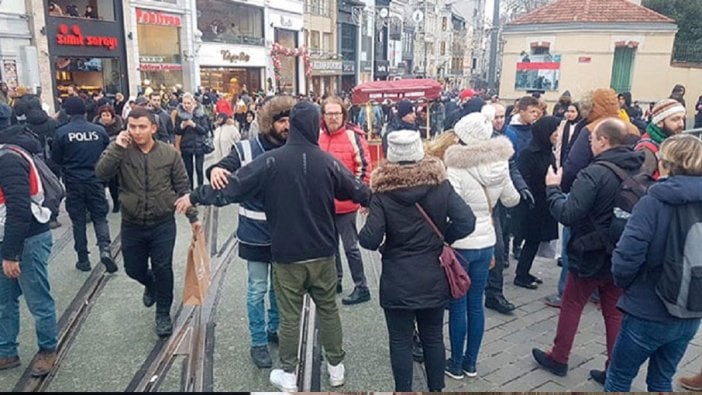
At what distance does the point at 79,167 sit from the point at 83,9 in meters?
20.2

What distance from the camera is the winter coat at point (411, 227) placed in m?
3.24

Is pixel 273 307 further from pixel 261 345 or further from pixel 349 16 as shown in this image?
pixel 349 16

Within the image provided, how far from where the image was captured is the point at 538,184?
5418mm

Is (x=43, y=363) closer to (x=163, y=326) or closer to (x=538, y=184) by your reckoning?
(x=163, y=326)

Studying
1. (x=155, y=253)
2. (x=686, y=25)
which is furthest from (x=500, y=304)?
(x=686, y=25)

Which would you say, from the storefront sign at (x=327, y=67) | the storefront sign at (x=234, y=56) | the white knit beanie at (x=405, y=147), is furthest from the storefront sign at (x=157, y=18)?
the white knit beanie at (x=405, y=147)

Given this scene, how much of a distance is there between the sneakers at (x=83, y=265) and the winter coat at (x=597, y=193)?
16.7 feet

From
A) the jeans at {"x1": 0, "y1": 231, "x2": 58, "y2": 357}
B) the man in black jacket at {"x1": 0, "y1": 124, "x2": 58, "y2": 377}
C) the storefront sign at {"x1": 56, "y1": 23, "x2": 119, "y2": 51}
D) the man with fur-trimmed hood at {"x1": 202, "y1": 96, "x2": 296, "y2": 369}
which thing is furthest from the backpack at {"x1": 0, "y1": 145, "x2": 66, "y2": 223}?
the storefront sign at {"x1": 56, "y1": 23, "x2": 119, "y2": 51}

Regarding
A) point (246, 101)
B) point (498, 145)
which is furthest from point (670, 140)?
point (246, 101)

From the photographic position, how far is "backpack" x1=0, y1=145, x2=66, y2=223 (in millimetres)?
3746

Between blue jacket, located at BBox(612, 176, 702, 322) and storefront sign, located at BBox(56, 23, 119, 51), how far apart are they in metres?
22.8

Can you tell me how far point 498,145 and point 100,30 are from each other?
23.6 meters

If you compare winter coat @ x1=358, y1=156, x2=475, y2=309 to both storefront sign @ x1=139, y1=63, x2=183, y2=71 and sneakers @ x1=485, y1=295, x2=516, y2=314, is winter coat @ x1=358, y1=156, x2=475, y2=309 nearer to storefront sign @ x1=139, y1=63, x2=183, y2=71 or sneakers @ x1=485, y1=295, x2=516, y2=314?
sneakers @ x1=485, y1=295, x2=516, y2=314

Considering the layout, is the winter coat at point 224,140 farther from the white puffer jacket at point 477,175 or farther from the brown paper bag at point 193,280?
the white puffer jacket at point 477,175
